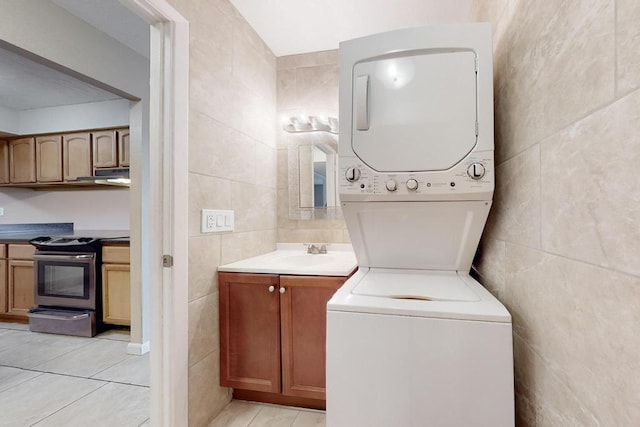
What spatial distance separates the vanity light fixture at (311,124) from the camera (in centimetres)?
235

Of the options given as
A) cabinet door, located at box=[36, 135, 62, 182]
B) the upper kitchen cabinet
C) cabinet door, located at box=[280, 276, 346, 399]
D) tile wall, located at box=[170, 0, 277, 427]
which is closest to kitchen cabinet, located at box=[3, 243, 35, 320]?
cabinet door, located at box=[36, 135, 62, 182]

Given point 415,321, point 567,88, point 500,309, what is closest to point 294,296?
point 415,321

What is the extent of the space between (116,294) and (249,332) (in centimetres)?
197

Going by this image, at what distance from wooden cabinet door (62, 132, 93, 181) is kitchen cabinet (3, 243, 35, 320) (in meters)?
0.90

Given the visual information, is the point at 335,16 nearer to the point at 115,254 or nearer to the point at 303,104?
the point at 303,104

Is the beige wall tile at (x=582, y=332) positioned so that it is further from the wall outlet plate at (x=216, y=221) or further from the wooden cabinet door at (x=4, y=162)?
the wooden cabinet door at (x=4, y=162)

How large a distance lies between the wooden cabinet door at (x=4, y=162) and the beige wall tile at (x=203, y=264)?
12.7 feet

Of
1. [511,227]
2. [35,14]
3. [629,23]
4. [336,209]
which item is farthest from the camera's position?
[336,209]

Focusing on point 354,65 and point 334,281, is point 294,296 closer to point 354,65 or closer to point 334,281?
point 334,281

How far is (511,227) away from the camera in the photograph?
1060 mm

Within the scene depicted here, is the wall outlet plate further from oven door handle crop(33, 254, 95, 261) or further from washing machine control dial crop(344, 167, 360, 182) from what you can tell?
oven door handle crop(33, 254, 95, 261)

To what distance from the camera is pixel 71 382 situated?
2100 mm

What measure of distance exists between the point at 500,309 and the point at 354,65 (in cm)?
104

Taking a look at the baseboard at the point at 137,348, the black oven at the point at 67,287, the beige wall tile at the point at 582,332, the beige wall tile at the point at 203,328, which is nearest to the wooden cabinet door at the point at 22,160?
the black oven at the point at 67,287
